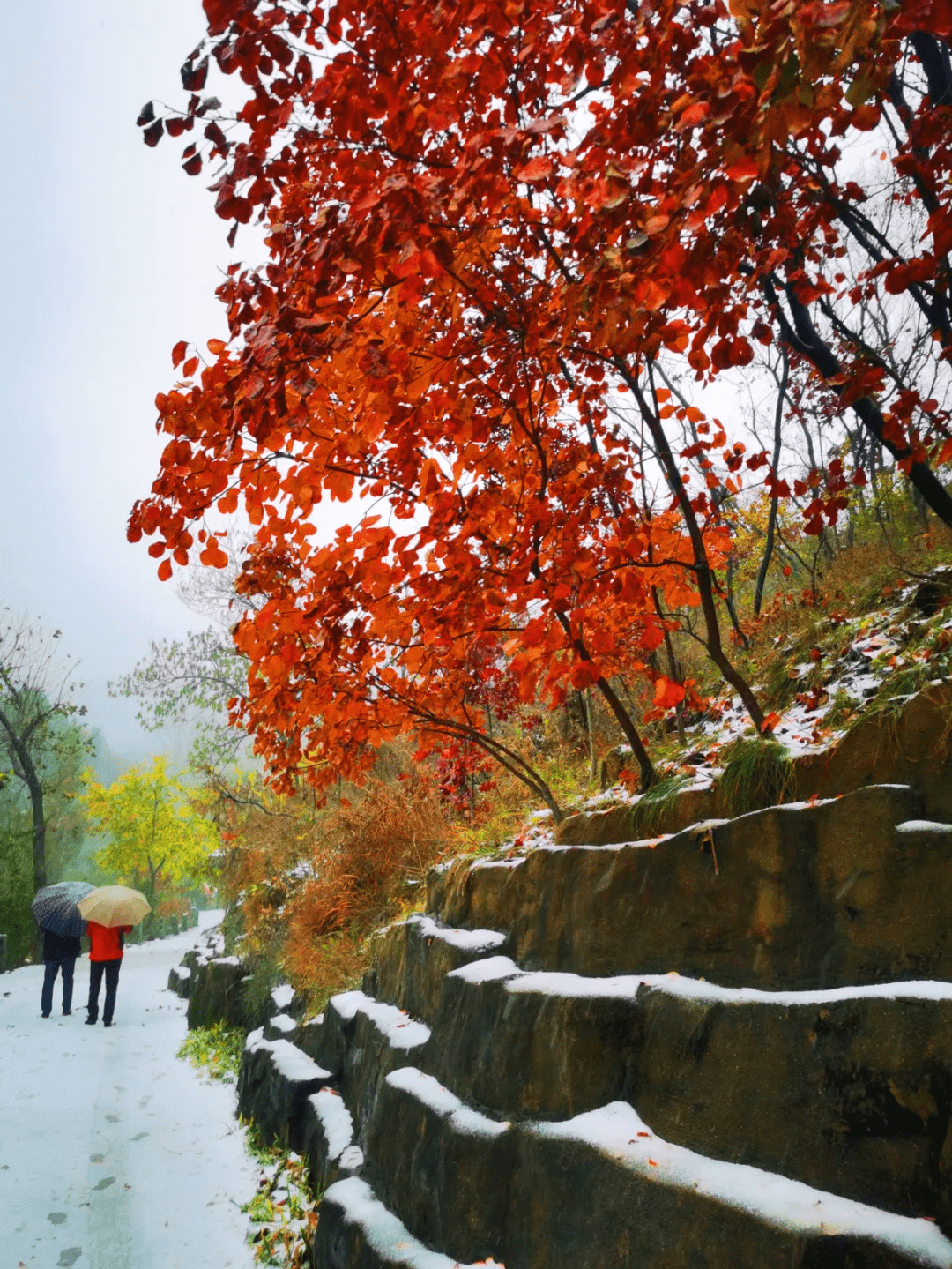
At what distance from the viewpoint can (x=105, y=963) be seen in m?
10.1

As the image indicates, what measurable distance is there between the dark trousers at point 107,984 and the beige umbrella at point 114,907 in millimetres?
552

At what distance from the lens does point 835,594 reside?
5.66 m

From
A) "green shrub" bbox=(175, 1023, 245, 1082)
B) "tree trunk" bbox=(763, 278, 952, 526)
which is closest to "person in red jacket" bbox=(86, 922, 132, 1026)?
"green shrub" bbox=(175, 1023, 245, 1082)

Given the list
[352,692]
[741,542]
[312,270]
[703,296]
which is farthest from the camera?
[741,542]

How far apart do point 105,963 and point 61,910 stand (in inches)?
50.2

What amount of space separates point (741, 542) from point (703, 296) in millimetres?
8935

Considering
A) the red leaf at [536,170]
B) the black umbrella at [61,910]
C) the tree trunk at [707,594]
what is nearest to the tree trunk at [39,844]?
the black umbrella at [61,910]

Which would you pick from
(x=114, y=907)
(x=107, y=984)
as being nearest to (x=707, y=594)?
(x=114, y=907)

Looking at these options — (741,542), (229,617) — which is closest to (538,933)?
(741,542)

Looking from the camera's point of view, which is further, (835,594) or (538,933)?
(835,594)

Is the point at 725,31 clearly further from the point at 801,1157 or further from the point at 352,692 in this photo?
the point at 801,1157

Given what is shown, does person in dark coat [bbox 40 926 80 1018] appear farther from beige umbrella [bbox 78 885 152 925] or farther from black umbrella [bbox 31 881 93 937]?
beige umbrella [bbox 78 885 152 925]

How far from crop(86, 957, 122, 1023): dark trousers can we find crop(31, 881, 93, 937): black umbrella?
2.50 ft

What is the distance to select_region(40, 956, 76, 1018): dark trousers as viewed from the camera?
392 inches
